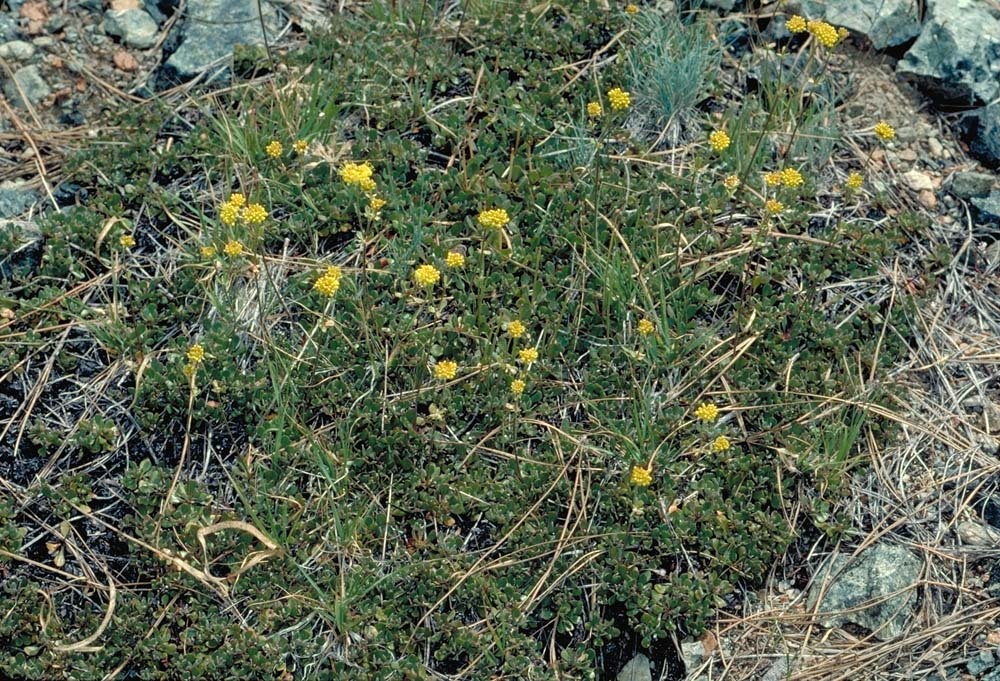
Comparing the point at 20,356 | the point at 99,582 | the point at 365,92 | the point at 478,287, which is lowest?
the point at 99,582

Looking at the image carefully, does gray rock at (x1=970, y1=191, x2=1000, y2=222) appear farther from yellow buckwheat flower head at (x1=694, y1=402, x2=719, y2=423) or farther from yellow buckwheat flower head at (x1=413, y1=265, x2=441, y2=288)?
yellow buckwheat flower head at (x1=413, y1=265, x2=441, y2=288)

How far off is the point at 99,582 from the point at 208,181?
1.53 metres

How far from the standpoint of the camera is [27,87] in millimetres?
4551

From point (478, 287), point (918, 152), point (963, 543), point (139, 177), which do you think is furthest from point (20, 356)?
point (918, 152)

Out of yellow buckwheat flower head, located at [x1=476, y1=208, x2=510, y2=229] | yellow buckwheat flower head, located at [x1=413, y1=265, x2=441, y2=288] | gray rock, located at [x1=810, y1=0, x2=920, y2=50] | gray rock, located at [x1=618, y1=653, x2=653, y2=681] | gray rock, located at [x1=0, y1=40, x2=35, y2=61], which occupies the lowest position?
gray rock, located at [x1=618, y1=653, x2=653, y2=681]

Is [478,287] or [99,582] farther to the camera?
[478,287]

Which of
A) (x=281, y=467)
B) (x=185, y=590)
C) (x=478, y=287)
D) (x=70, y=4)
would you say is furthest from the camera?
(x=70, y=4)

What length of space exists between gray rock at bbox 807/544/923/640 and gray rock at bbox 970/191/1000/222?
1484mm

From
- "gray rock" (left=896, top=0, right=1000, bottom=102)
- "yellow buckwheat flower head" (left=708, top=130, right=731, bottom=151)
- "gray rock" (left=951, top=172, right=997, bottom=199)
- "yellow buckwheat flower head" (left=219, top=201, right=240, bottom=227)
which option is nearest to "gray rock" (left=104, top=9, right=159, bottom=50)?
"yellow buckwheat flower head" (left=219, top=201, right=240, bottom=227)

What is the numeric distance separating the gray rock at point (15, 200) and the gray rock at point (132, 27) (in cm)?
87

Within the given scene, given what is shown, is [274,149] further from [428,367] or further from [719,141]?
[719,141]

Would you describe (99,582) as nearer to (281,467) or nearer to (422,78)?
(281,467)

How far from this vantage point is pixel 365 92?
173 inches

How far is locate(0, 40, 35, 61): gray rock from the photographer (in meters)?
4.63
